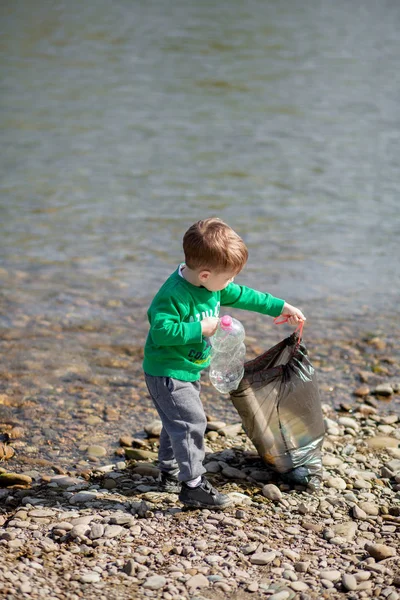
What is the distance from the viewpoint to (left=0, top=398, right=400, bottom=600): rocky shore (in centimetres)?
343

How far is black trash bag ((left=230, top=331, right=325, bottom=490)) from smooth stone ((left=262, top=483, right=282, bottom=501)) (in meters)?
0.19

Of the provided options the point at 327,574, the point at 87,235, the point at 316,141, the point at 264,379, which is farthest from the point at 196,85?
the point at 327,574

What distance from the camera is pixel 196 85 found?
1931 cm

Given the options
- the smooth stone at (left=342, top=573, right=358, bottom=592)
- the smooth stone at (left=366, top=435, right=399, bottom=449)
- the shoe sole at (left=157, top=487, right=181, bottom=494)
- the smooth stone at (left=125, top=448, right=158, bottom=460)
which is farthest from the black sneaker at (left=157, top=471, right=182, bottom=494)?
the smooth stone at (left=366, top=435, right=399, bottom=449)

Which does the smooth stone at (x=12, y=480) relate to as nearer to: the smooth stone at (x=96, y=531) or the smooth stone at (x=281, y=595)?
the smooth stone at (x=96, y=531)

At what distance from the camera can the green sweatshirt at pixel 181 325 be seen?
384cm

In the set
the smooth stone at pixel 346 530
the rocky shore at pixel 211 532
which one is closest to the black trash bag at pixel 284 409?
the rocky shore at pixel 211 532

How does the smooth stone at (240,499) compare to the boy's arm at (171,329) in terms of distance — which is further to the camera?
the smooth stone at (240,499)

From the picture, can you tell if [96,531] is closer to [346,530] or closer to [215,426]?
[346,530]

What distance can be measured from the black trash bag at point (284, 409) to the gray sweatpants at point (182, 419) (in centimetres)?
51

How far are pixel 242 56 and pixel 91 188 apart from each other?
11839 millimetres

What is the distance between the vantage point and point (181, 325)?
384cm

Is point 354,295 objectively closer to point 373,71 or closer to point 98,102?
point 98,102

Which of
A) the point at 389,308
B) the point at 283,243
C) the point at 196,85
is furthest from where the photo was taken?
the point at 196,85
